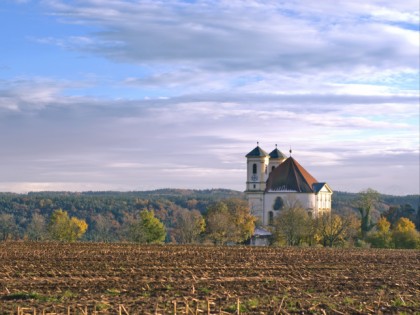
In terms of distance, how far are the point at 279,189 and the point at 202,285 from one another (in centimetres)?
9341

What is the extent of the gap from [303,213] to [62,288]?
2828 inches

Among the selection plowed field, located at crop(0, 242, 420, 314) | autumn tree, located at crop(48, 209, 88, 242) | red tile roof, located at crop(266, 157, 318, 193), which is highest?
red tile roof, located at crop(266, 157, 318, 193)

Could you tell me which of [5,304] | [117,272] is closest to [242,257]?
[117,272]

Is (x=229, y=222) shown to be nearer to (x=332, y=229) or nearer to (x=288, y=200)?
(x=332, y=229)

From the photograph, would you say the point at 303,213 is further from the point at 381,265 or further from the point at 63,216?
the point at 381,265

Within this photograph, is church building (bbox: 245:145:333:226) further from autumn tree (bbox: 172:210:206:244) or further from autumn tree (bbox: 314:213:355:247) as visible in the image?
autumn tree (bbox: 314:213:355:247)

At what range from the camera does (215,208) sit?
108 metres

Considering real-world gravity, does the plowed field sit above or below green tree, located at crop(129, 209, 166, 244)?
below

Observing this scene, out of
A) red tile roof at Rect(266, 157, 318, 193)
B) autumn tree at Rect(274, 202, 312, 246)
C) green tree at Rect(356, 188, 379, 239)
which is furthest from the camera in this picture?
red tile roof at Rect(266, 157, 318, 193)

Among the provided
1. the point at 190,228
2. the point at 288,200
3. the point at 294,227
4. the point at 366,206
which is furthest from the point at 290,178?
the point at 190,228

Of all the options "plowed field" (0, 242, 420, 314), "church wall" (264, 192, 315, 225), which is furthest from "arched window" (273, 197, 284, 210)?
"plowed field" (0, 242, 420, 314)

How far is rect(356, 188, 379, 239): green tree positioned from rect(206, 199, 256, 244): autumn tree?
54.1ft

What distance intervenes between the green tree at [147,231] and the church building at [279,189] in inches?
1128

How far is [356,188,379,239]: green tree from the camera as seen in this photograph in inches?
4411
